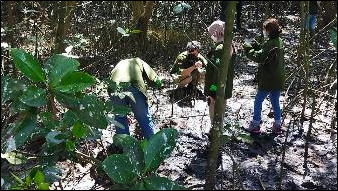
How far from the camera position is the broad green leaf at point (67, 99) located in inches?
68.9

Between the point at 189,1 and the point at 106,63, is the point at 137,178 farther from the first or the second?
the point at 189,1

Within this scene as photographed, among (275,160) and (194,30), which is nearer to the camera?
(275,160)

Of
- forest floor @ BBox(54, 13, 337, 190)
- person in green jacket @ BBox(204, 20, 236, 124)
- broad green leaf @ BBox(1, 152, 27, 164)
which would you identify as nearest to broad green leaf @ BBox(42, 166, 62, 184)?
broad green leaf @ BBox(1, 152, 27, 164)

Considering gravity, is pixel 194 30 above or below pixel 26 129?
above

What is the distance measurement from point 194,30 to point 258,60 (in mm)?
3679

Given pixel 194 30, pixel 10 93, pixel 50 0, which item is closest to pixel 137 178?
pixel 10 93

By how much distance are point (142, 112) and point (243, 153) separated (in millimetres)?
958

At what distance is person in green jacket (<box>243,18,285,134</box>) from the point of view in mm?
4277

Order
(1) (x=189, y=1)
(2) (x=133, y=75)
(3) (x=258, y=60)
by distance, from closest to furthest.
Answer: (2) (x=133, y=75)
(3) (x=258, y=60)
(1) (x=189, y=1)

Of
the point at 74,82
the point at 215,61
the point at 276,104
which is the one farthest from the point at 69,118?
the point at 276,104

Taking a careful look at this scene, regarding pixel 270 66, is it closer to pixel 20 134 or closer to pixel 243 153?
pixel 243 153

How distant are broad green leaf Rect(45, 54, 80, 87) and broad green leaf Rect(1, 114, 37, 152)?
16 cm

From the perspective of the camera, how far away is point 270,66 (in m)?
4.39

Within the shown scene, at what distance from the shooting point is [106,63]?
6.48m
